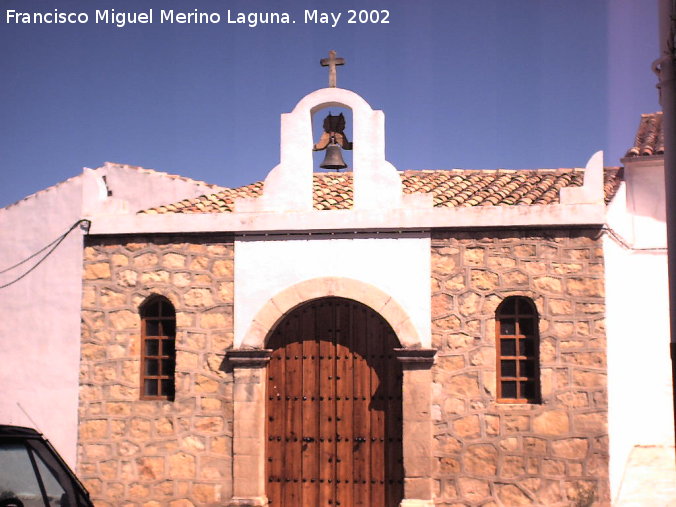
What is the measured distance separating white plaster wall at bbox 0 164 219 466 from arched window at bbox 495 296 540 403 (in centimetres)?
554

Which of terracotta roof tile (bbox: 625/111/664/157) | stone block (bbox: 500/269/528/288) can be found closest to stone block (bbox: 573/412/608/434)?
stone block (bbox: 500/269/528/288)

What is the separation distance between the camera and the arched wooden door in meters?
8.91

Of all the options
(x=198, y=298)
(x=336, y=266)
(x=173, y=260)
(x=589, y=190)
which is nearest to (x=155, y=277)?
(x=173, y=260)

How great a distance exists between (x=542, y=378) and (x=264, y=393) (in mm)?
2996

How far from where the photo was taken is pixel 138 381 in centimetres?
935

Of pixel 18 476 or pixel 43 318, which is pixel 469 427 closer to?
pixel 18 476

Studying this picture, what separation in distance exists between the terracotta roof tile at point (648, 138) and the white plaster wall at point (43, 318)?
802cm

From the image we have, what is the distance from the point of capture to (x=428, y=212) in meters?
8.93

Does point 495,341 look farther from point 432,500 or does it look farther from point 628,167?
point 628,167

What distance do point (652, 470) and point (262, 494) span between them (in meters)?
5.03

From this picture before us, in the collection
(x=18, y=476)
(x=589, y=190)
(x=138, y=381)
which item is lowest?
(x=18, y=476)

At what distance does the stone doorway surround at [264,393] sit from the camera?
28.5 feet

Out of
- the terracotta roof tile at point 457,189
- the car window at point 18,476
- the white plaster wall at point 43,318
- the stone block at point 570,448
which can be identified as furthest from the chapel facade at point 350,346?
the car window at point 18,476

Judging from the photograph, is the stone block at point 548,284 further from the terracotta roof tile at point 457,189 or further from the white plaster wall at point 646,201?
the white plaster wall at point 646,201
